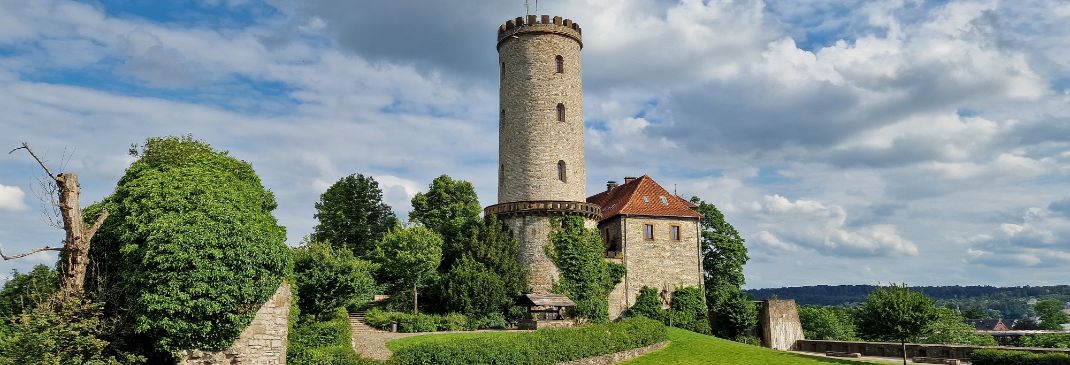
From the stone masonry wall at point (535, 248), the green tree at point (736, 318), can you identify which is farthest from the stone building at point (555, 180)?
the green tree at point (736, 318)

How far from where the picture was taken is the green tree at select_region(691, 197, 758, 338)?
44.0 meters

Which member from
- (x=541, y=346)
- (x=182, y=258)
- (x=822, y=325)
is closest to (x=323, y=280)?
(x=541, y=346)

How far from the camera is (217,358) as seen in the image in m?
21.5

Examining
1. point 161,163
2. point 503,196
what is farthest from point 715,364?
point 161,163

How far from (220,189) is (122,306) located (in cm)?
420

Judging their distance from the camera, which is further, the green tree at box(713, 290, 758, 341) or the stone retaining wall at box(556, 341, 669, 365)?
the green tree at box(713, 290, 758, 341)

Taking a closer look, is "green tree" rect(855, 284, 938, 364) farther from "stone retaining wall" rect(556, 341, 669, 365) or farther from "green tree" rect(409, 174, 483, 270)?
"green tree" rect(409, 174, 483, 270)

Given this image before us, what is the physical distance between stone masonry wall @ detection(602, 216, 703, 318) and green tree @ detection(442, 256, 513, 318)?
7.61 meters

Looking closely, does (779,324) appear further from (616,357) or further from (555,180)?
(616,357)

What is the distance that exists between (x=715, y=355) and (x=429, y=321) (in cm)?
1238

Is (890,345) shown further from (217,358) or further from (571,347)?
(217,358)

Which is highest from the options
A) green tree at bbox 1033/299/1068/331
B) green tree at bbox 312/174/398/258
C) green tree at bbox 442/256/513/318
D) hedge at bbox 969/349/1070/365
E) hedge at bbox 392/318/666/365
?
green tree at bbox 312/174/398/258

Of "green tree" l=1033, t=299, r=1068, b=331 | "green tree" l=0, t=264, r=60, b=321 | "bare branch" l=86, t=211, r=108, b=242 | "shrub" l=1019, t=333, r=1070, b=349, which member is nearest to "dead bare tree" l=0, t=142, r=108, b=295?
"bare branch" l=86, t=211, r=108, b=242

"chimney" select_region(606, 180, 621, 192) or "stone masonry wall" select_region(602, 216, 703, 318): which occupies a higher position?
"chimney" select_region(606, 180, 621, 192)
